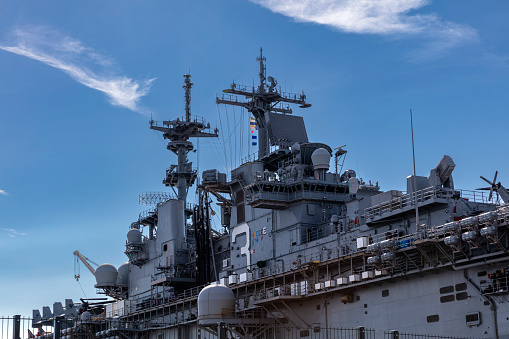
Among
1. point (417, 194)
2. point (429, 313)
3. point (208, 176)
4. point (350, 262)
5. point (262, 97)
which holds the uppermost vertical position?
point (262, 97)

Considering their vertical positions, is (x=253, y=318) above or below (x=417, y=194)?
below

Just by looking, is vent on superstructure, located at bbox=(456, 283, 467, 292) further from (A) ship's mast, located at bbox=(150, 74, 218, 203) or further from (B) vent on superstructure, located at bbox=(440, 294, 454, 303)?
(A) ship's mast, located at bbox=(150, 74, 218, 203)

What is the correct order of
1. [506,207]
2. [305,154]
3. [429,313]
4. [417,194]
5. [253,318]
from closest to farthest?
1. [506,207]
2. [429,313]
3. [417,194]
4. [253,318]
5. [305,154]

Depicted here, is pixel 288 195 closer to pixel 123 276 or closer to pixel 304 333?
pixel 304 333

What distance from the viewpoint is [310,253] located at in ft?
144

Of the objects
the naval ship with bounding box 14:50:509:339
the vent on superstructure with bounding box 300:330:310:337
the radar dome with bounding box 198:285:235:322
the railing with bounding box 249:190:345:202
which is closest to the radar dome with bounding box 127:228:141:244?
the naval ship with bounding box 14:50:509:339

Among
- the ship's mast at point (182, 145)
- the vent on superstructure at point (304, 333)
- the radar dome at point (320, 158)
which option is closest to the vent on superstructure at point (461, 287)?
the vent on superstructure at point (304, 333)

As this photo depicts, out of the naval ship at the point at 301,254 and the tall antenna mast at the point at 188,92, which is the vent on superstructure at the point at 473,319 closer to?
the naval ship at the point at 301,254

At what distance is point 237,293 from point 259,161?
1083 centimetres

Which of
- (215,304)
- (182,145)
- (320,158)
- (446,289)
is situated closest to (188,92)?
(182,145)

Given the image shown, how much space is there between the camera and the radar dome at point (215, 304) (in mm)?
40938

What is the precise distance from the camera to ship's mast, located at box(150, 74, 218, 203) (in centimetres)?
7119

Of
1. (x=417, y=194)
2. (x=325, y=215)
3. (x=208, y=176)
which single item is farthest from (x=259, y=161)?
(x=417, y=194)

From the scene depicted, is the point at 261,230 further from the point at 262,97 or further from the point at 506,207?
the point at 506,207
